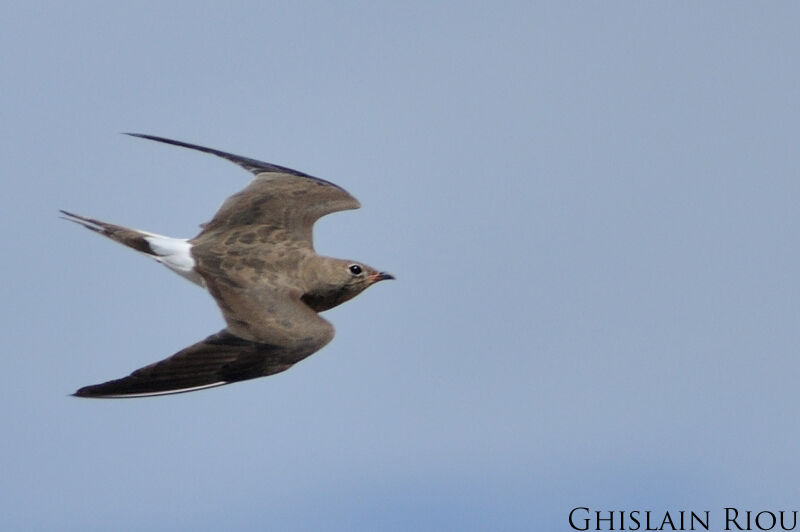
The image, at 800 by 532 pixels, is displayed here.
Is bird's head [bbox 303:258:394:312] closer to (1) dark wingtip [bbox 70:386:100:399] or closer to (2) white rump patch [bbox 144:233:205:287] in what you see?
(2) white rump patch [bbox 144:233:205:287]

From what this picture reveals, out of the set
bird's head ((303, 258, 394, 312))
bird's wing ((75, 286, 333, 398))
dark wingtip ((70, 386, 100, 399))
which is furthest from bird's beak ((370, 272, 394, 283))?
dark wingtip ((70, 386, 100, 399))

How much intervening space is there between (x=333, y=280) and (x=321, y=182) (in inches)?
45.1

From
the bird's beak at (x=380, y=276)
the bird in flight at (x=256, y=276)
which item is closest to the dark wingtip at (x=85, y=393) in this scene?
the bird in flight at (x=256, y=276)

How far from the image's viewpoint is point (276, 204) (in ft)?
52.9

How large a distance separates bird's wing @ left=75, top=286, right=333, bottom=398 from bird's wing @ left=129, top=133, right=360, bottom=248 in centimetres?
114

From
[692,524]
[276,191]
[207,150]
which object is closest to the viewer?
[207,150]

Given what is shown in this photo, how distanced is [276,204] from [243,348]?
2.13 m

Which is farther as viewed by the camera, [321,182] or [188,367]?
[321,182]

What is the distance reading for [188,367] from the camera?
46.1 feet

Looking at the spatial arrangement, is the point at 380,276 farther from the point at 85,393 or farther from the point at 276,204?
the point at 85,393

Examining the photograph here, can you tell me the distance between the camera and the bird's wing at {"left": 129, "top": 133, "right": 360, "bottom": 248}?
52.2 feet

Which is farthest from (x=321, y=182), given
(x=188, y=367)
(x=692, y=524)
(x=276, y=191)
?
(x=692, y=524)

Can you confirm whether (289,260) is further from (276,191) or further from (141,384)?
(141,384)

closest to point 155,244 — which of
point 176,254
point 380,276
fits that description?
point 176,254
